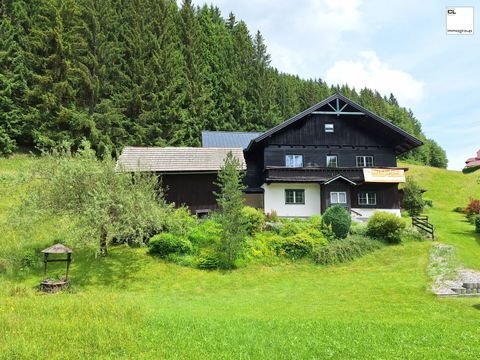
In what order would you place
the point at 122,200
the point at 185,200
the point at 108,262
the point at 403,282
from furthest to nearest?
the point at 185,200 < the point at 108,262 < the point at 122,200 < the point at 403,282

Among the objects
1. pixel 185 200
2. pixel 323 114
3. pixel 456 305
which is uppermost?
pixel 323 114

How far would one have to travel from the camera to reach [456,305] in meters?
12.9

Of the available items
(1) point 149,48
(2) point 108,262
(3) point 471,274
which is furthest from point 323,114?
(1) point 149,48

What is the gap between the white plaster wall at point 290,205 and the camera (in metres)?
30.6

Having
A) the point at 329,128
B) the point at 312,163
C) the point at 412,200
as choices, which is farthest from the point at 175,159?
the point at 412,200

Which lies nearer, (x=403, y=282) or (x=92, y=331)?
(x=92, y=331)

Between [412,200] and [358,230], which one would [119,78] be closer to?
[358,230]

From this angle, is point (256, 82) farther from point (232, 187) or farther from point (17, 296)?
point (17, 296)

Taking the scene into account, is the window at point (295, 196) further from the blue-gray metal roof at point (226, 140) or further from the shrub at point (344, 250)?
the shrub at point (344, 250)

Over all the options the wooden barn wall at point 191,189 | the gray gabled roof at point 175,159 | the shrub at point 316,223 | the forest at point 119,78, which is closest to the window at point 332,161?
the gray gabled roof at point 175,159

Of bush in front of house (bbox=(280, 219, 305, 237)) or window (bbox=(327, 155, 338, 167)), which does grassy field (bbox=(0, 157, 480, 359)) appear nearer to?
bush in front of house (bbox=(280, 219, 305, 237))

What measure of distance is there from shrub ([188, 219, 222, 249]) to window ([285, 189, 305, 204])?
961cm

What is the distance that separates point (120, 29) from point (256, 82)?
787 inches

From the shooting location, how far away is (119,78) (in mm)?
44531
